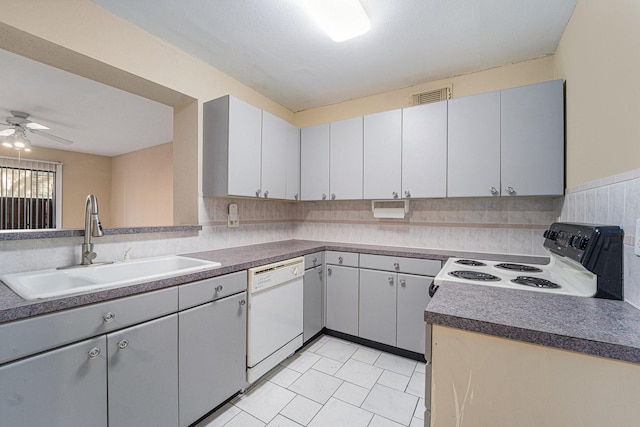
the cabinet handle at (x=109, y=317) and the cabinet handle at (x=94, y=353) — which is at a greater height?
the cabinet handle at (x=109, y=317)

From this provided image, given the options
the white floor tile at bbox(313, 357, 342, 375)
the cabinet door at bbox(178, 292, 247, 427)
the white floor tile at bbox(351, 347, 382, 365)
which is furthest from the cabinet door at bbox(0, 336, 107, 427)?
the white floor tile at bbox(351, 347, 382, 365)

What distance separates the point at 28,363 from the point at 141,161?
5350 millimetres

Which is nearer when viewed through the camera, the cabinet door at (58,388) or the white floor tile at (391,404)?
the cabinet door at (58,388)

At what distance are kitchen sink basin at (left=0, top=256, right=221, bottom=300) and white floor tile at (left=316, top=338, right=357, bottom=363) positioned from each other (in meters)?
1.33

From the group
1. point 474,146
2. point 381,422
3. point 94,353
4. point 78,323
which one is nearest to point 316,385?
point 381,422

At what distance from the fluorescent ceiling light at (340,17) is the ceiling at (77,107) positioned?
235cm

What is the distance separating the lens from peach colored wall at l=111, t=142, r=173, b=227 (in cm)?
484

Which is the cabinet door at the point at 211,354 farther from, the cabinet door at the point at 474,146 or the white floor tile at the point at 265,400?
the cabinet door at the point at 474,146

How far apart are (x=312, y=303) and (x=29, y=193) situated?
19.6 feet

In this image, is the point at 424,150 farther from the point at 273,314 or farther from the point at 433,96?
the point at 273,314

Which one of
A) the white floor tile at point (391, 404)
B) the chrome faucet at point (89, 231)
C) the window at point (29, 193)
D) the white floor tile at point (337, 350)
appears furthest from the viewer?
the window at point (29, 193)

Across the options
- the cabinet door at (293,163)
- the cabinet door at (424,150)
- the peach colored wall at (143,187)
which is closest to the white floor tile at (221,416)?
the cabinet door at (293,163)

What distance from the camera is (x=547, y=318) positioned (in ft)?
2.69

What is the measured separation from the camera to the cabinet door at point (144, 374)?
1.12m
